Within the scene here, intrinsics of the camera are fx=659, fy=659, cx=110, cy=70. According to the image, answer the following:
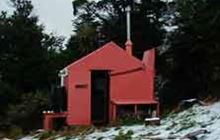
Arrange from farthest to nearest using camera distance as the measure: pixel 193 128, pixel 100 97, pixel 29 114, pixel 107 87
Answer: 1. pixel 29 114
2. pixel 100 97
3. pixel 107 87
4. pixel 193 128

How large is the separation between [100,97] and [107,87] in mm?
594

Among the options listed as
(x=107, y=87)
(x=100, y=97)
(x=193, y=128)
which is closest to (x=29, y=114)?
(x=100, y=97)

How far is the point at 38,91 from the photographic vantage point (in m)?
39.5

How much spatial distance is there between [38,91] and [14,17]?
9159 millimetres

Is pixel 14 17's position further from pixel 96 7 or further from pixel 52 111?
pixel 52 111

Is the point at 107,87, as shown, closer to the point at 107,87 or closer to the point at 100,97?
the point at 107,87

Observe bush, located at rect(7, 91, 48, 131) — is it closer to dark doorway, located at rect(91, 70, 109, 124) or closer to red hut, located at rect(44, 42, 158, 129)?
red hut, located at rect(44, 42, 158, 129)

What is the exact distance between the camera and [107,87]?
31312 mm

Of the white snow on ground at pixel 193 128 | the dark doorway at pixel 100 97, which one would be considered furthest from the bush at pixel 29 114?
the white snow on ground at pixel 193 128

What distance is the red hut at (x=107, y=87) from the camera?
30.6 m

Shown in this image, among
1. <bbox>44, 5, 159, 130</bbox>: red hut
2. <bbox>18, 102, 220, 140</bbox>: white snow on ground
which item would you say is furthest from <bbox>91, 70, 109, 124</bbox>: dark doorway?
<bbox>18, 102, 220, 140</bbox>: white snow on ground

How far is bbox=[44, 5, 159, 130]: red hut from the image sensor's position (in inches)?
1204

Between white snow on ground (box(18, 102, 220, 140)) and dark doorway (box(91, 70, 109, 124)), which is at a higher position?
dark doorway (box(91, 70, 109, 124))

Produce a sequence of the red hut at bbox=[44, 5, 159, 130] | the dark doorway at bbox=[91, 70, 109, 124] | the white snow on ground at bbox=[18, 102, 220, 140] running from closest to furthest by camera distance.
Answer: the white snow on ground at bbox=[18, 102, 220, 140] < the red hut at bbox=[44, 5, 159, 130] < the dark doorway at bbox=[91, 70, 109, 124]
